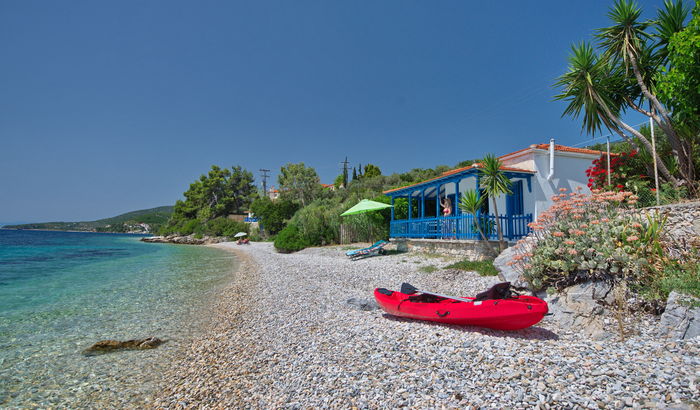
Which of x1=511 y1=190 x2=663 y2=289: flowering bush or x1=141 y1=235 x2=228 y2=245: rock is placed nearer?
x1=511 y1=190 x2=663 y2=289: flowering bush

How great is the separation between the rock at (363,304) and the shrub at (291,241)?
50.6ft

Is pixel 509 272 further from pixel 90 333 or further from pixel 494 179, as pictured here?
pixel 90 333

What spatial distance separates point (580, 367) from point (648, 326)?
217cm

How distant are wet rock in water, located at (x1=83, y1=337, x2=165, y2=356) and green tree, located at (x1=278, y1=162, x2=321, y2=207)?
117ft

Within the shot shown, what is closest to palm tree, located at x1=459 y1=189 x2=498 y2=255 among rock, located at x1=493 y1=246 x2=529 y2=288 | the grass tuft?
the grass tuft

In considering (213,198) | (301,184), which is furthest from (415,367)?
(213,198)

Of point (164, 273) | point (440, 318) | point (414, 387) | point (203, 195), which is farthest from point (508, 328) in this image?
point (203, 195)

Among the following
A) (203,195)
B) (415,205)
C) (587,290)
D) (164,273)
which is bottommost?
(164,273)

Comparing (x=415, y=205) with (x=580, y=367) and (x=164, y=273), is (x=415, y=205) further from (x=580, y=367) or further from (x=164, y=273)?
(x=580, y=367)

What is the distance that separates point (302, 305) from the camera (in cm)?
749

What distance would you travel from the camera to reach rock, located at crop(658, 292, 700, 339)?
3.96 meters

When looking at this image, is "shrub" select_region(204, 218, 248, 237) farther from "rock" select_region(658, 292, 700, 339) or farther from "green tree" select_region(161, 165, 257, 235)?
"rock" select_region(658, 292, 700, 339)

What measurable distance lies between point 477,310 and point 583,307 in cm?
180

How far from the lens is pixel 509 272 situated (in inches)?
290
